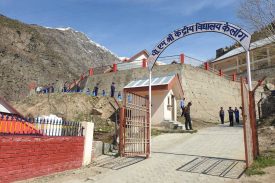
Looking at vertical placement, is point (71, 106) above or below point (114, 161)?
above

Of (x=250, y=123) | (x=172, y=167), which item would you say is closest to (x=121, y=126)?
(x=172, y=167)

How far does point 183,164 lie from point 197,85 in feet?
67.4

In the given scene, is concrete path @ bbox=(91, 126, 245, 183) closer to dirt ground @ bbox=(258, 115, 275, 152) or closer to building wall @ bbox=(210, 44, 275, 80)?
dirt ground @ bbox=(258, 115, 275, 152)

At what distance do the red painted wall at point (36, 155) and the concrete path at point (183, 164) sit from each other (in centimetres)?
104

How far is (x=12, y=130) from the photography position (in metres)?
7.99

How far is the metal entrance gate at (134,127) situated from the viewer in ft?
37.6

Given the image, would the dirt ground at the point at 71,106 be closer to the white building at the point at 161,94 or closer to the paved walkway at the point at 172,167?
the white building at the point at 161,94

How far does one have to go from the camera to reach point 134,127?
1163cm

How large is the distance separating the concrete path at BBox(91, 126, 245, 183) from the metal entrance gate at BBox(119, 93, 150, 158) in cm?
55

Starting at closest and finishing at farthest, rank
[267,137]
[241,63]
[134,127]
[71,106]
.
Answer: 1. [134,127]
2. [267,137]
3. [71,106]
4. [241,63]

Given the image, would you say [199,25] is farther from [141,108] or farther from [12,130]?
[12,130]

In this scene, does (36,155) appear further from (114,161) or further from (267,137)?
(267,137)

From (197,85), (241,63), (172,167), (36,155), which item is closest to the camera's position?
(36,155)

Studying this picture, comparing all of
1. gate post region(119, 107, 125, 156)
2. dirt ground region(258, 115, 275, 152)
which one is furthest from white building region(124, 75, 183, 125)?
gate post region(119, 107, 125, 156)
